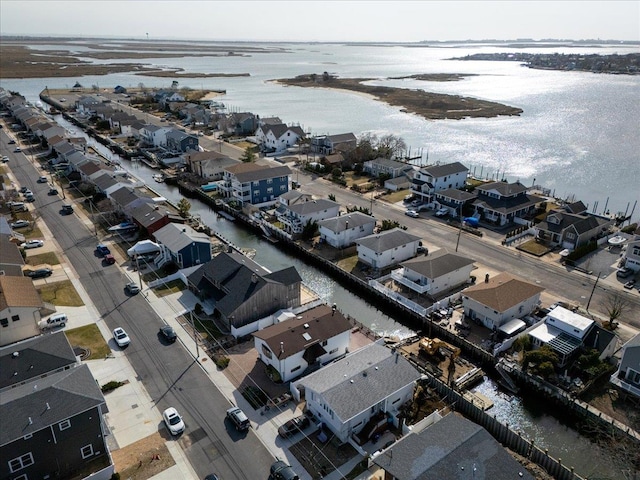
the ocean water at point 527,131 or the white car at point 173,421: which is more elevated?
the ocean water at point 527,131

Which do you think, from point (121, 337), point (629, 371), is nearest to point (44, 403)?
point (121, 337)

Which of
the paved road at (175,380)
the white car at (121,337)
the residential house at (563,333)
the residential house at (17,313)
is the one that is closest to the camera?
the paved road at (175,380)

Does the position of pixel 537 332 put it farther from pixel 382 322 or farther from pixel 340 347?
pixel 340 347

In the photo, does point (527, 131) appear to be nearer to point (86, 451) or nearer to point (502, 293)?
point (502, 293)

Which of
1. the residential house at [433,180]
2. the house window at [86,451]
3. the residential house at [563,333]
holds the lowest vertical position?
the house window at [86,451]

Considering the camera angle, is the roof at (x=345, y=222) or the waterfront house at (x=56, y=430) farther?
the roof at (x=345, y=222)

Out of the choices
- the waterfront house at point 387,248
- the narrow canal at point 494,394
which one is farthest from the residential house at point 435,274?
the narrow canal at point 494,394

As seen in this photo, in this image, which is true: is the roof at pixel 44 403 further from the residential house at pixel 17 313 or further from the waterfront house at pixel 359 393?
the residential house at pixel 17 313
